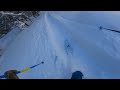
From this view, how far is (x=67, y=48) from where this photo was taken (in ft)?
10.7

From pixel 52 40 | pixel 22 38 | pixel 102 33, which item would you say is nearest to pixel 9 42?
pixel 22 38

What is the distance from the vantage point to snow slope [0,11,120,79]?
106 inches

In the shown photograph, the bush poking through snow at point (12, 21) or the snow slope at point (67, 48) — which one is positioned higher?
the bush poking through snow at point (12, 21)

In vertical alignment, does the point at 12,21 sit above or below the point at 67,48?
above

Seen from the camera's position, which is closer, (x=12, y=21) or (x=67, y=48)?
(x=67, y=48)

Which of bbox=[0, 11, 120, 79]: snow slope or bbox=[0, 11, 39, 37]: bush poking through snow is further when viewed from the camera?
bbox=[0, 11, 39, 37]: bush poking through snow

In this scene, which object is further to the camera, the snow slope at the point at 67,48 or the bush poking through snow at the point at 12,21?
the bush poking through snow at the point at 12,21

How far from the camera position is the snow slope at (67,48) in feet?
8.87

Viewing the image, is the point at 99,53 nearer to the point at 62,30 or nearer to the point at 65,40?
the point at 65,40

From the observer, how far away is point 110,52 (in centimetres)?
312

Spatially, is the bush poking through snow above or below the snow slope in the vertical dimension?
above
